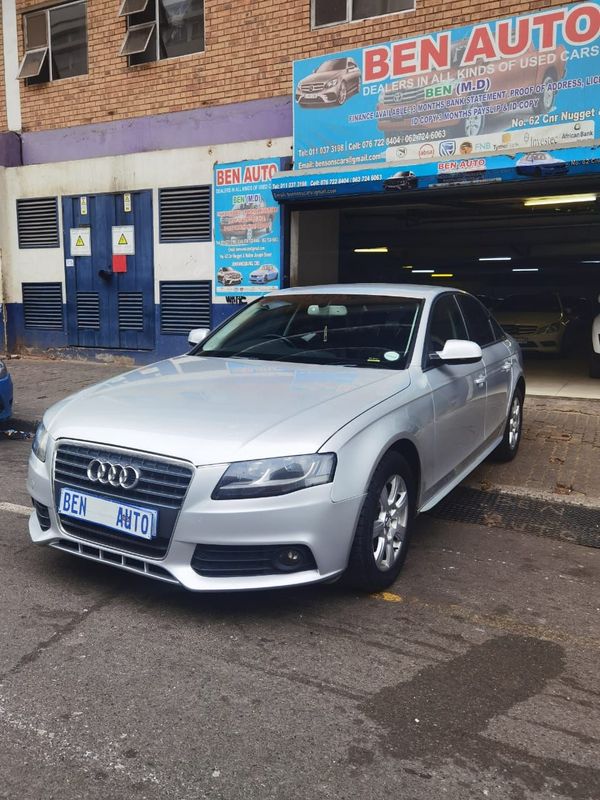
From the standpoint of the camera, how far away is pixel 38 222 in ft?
43.0

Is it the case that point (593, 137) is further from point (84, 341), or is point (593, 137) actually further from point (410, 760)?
point (84, 341)

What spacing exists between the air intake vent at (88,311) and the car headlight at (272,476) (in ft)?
33.3

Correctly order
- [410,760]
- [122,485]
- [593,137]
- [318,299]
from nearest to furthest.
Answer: [410,760] → [122,485] → [318,299] → [593,137]

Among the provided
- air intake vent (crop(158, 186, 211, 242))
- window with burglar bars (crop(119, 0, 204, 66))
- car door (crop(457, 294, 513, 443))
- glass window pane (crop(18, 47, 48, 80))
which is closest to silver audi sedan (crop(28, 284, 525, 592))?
car door (crop(457, 294, 513, 443))

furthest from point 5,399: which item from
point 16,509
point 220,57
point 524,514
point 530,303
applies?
point 530,303

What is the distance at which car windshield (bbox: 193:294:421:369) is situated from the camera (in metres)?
4.62

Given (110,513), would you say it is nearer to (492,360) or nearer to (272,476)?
(272,476)

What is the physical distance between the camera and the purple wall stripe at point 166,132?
35.0ft

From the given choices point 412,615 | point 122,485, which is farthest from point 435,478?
point 122,485

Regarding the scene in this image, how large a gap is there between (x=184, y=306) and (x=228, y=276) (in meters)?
1.05

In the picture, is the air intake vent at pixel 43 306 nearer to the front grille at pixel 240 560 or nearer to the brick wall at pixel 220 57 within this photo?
the brick wall at pixel 220 57

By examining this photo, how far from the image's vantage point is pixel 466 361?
4.50 m

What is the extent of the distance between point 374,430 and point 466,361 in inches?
46.9

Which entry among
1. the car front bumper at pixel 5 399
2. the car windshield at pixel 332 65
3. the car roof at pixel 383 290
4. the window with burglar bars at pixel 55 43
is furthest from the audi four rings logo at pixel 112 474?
the window with burglar bars at pixel 55 43
